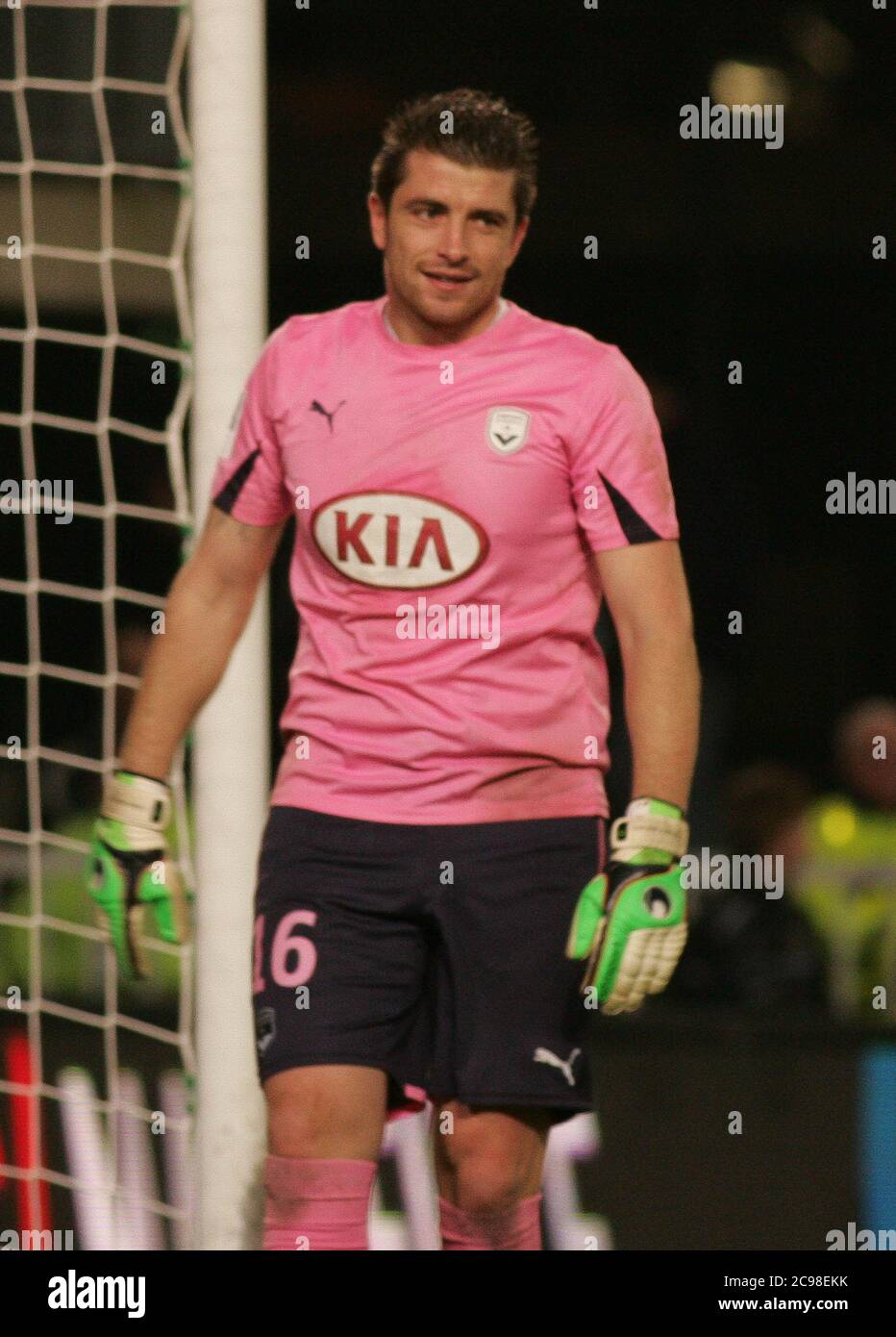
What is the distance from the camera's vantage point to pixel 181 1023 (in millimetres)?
4133

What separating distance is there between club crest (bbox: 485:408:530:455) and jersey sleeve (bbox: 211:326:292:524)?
33cm

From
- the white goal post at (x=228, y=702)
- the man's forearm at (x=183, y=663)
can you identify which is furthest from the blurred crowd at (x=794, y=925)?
the man's forearm at (x=183, y=663)

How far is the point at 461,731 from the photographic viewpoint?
328 centimetres

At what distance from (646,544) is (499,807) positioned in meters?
0.42

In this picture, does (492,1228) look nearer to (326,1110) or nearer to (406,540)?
(326,1110)

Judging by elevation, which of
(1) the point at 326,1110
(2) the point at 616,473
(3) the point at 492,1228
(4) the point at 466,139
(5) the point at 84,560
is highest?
(5) the point at 84,560

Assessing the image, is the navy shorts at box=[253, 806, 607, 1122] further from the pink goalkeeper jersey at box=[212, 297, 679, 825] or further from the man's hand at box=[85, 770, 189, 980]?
the man's hand at box=[85, 770, 189, 980]

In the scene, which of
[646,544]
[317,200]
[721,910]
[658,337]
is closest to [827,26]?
[658,337]

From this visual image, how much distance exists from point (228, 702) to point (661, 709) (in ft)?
2.78

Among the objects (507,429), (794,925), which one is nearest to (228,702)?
(507,429)

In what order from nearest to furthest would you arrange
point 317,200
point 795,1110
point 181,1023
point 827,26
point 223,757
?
point 223,757 < point 181,1023 < point 795,1110 < point 317,200 < point 827,26

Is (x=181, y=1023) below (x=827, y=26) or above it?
below
